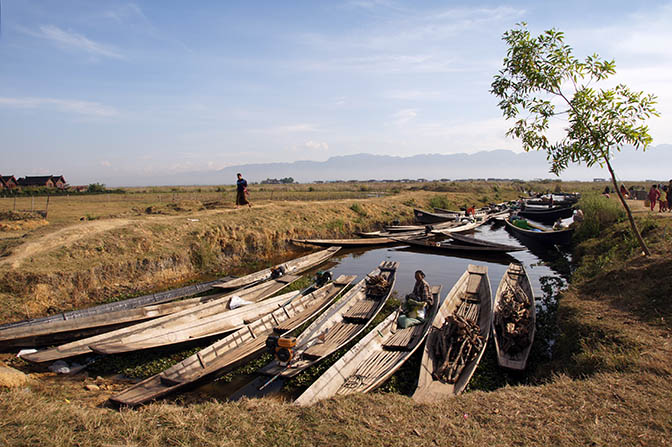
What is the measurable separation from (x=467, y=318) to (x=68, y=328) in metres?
10.1

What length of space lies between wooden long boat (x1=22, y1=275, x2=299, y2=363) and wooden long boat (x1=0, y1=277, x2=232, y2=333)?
3.68 ft

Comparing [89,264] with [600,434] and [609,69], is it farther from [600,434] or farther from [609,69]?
[609,69]

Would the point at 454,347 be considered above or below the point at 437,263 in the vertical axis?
above

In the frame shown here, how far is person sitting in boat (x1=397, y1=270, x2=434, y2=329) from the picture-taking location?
9.34 meters

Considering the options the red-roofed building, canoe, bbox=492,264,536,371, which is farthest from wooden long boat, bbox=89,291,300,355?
the red-roofed building

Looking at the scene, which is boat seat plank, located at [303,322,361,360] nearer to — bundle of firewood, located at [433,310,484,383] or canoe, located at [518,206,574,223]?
bundle of firewood, located at [433,310,484,383]

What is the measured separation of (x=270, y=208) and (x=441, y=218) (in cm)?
1523

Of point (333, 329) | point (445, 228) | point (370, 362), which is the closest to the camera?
point (370, 362)

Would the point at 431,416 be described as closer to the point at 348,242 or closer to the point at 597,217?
the point at 348,242

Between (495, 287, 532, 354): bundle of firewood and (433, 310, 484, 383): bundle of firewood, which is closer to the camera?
(433, 310, 484, 383): bundle of firewood

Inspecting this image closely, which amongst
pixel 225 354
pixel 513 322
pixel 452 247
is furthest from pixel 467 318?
pixel 452 247

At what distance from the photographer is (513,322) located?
8.56 metres

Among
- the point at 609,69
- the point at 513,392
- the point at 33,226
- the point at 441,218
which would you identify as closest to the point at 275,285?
the point at 513,392

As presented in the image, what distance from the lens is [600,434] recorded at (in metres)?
4.52
